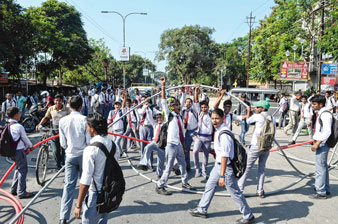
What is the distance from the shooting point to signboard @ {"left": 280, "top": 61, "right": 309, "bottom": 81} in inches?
868

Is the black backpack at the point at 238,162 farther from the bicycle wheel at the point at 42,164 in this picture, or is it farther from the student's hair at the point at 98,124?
the bicycle wheel at the point at 42,164

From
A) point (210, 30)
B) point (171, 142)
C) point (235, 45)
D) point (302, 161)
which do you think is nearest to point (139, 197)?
point (171, 142)

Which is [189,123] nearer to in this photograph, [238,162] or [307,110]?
[238,162]

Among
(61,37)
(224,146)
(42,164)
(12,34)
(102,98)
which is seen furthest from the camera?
(61,37)

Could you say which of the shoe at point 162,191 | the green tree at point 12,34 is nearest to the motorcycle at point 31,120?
the green tree at point 12,34

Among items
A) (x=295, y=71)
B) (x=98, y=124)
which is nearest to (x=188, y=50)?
(x=295, y=71)

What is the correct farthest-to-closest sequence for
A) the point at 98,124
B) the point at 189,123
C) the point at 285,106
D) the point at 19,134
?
the point at 285,106, the point at 189,123, the point at 19,134, the point at 98,124

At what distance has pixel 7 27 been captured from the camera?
20547mm

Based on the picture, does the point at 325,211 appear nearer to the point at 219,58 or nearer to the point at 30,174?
the point at 30,174

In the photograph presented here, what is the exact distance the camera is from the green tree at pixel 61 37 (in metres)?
30.2

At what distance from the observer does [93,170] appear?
116 inches

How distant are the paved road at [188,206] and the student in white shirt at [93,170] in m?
1.36

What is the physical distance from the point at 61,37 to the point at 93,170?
3160 cm

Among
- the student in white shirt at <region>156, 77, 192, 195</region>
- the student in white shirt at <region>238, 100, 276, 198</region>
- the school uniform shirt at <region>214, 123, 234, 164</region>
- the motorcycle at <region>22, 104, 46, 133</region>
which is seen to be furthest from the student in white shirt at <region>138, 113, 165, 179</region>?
the motorcycle at <region>22, 104, 46, 133</region>
